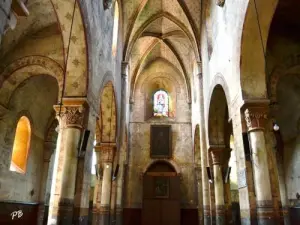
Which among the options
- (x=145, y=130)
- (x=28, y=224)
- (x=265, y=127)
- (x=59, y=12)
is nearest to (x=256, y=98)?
(x=265, y=127)

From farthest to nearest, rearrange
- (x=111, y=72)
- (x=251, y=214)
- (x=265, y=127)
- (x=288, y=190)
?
1. (x=288, y=190)
2. (x=111, y=72)
3. (x=265, y=127)
4. (x=251, y=214)

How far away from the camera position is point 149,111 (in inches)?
848

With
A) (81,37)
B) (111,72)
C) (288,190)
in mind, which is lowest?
(288,190)

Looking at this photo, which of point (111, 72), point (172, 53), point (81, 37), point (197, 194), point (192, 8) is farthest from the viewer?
point (172, 53)

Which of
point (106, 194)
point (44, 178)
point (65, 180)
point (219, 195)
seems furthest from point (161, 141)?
point (65, 180)

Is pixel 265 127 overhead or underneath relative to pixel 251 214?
overhead

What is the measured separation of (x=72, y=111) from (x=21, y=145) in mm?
5696

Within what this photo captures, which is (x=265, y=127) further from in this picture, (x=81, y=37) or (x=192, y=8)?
(x=192, y=8)

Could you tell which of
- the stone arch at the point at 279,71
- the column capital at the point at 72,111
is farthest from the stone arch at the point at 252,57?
the column capital at the point at 72,111

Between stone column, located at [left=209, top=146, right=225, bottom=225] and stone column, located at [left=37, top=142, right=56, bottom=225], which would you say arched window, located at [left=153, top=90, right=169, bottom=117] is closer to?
stone column, located at [left=209, top=146, right=225, bottom=225]

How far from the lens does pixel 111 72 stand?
1175 centimetres

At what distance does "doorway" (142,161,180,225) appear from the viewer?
1850 cm

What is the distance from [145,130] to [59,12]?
13.9m

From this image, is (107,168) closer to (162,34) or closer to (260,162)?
(260,162)
